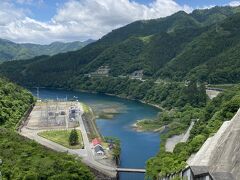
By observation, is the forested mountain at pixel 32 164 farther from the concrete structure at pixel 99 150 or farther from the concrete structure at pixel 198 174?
the concrete structure at pixel 198 174

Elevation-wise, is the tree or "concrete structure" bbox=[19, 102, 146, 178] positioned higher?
the tree

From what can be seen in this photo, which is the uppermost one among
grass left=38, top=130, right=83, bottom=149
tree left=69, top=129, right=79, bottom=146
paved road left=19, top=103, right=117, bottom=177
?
tree left=69, top=129, right=79, bottom=146

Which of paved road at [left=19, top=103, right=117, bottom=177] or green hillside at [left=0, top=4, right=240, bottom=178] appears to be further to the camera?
green hillside at [left=0, top=4, right=240, bottom=178]

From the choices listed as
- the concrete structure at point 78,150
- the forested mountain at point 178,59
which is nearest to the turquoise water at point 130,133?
the concrete structure at point 78,150

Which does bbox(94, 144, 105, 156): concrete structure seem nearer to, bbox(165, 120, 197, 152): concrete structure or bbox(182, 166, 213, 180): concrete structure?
bbox(165, 120, 197, 152): concrete structure

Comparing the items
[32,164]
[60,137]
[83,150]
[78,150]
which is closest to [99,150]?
[83,150]

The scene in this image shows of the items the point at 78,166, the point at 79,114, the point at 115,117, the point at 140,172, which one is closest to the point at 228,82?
the point at 115,117

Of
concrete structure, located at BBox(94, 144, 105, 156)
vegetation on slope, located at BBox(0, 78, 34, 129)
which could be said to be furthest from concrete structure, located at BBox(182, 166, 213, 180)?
vegetation on slope, located at BBox(0, 78, 34, 129)

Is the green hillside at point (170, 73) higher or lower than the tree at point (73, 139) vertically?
higher

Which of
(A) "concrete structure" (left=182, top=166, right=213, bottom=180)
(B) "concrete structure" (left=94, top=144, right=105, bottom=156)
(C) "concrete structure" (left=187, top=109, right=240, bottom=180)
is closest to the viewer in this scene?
(A) "concrete structure" (left=182, top=166, right=213, bottom=180)

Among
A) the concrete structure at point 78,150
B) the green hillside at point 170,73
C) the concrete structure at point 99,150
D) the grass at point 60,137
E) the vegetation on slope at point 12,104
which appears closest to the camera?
the concrete structure at point 78,150
